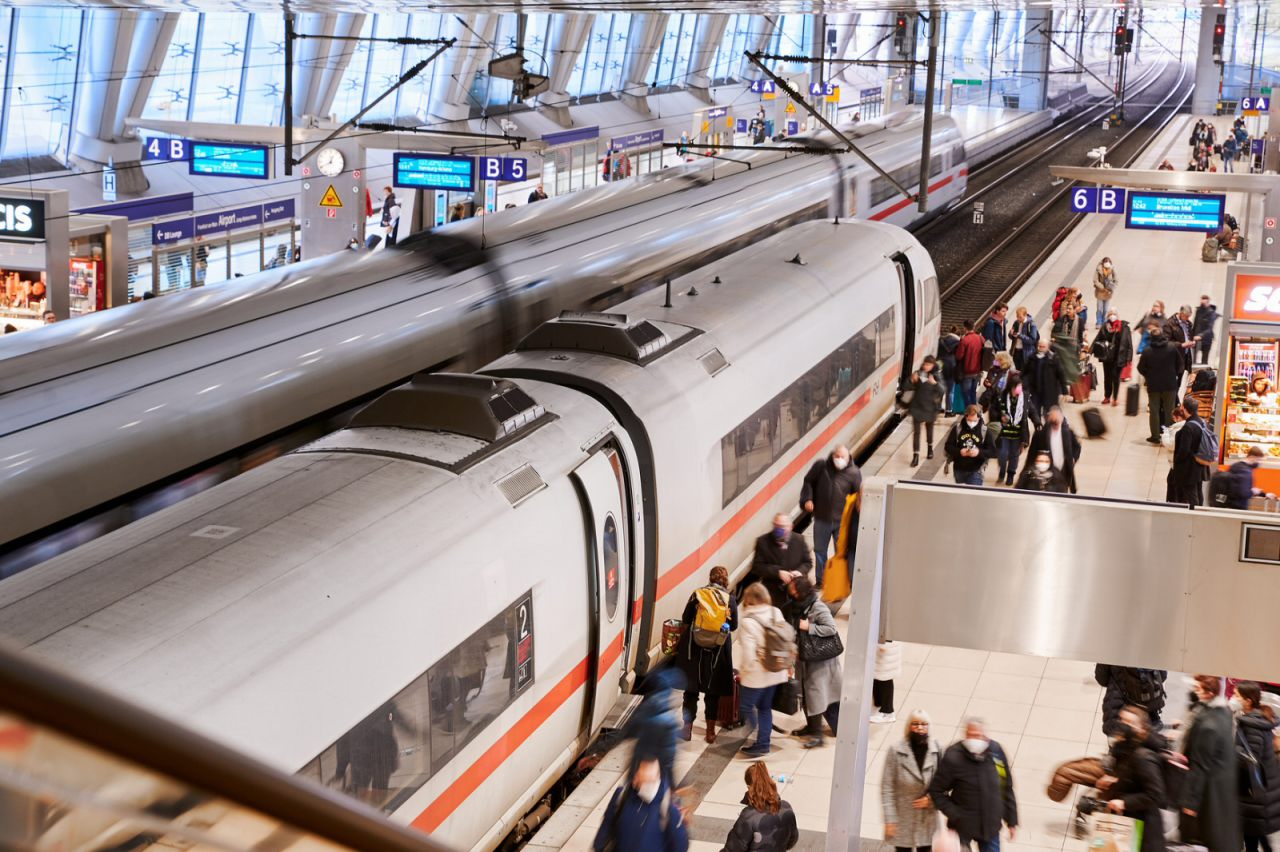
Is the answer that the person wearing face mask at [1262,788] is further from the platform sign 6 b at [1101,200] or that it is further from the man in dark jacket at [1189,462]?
the platform sign 6 b at [1101,200]

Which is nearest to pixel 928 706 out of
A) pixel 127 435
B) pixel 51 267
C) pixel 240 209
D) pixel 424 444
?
pixel 424 444

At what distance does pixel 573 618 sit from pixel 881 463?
10129 mm

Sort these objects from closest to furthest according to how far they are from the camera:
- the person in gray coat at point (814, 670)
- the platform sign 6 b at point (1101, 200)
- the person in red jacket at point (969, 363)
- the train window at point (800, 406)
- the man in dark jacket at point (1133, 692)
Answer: the man in dark jacket at point (1133, 692) → the person in gray coat at point (814, 670) → the train window at point (800, 406) → the person in red jacket at point (969, 363) → the platform sign 6 b at point (1101, 200)

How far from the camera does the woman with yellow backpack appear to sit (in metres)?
10.4

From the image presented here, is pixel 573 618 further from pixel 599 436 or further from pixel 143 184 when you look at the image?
pixel 143 184

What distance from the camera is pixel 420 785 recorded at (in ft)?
23.9

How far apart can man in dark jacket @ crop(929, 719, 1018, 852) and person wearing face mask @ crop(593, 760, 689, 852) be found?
1.59 meters

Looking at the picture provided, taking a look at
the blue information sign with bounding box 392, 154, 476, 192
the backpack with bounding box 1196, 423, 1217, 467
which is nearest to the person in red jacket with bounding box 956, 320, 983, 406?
the backpack with bounding box 1196, 423, 1217, 467

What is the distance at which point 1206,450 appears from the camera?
580 inches

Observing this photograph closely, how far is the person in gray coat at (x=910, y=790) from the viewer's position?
333 inches

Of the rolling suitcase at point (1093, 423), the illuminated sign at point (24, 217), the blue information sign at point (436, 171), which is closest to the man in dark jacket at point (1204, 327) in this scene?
the rolling suitcase at point (1093, 423)

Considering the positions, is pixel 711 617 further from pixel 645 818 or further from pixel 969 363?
pixel 969 363

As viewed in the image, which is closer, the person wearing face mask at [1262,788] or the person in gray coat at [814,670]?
the person wearing face mask at [1262,788]

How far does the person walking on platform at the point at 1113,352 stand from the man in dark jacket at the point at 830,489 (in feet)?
30.8
